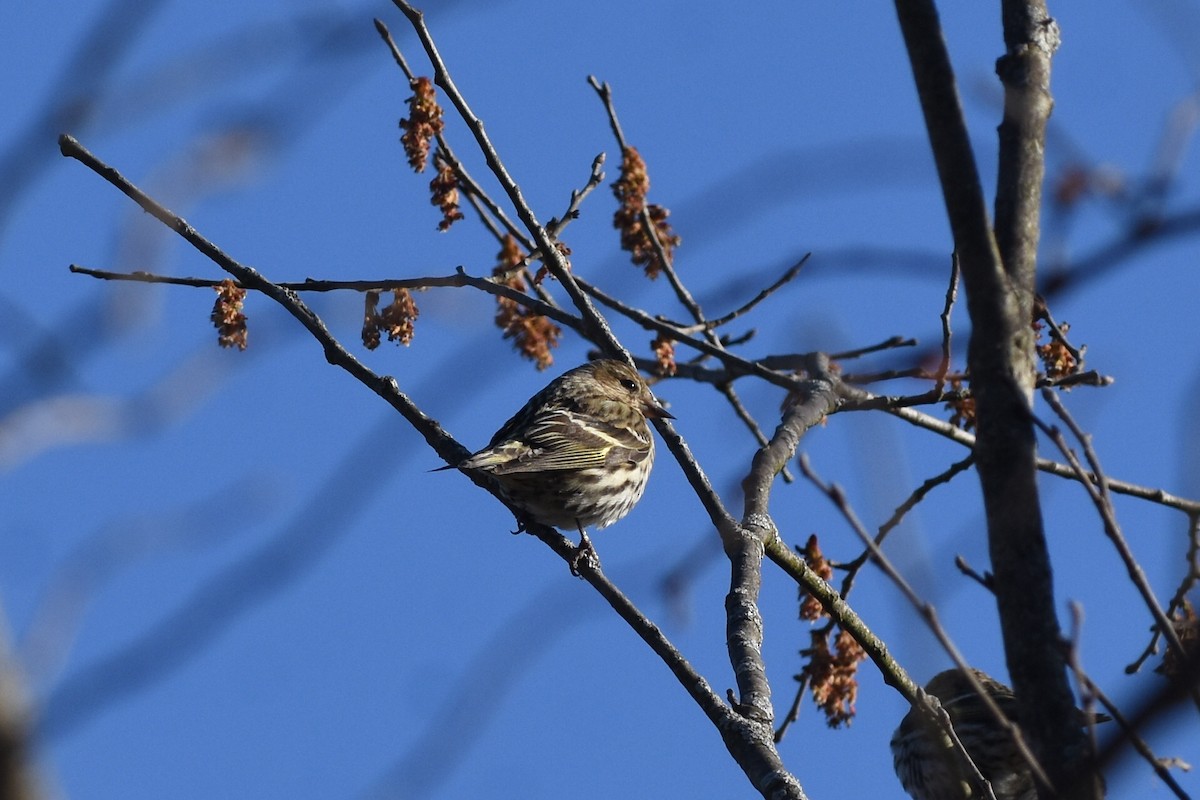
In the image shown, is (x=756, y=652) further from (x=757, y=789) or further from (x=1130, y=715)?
(x=1130, y=715)

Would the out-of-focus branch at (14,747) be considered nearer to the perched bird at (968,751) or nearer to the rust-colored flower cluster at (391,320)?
the rust-colored flower cluster at (391,320)

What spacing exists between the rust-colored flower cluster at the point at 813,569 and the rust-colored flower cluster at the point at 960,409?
2.11 ft

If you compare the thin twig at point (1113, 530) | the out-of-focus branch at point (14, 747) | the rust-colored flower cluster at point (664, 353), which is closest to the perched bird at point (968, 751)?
the rust-colored flower cluster at point (664, 353)

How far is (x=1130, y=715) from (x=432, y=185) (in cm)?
393

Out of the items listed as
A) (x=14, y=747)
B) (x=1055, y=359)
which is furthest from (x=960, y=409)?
(x=14, y=747)

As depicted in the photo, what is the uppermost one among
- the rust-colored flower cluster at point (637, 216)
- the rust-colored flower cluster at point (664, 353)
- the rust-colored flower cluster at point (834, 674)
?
the rust-colored flower cluster at point (637, 216)

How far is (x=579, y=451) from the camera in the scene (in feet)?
19.8

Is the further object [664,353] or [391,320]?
[664,353]

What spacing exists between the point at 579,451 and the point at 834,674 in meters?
1.73

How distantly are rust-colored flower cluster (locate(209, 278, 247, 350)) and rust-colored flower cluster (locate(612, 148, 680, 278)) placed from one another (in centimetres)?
143

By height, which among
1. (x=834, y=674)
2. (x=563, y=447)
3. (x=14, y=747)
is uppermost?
(x=563, y=447)

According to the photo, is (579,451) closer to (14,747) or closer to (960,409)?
(960,409)

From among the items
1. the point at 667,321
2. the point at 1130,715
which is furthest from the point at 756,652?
the point at 1130,715

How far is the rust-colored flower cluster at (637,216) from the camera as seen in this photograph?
528 centimetres
